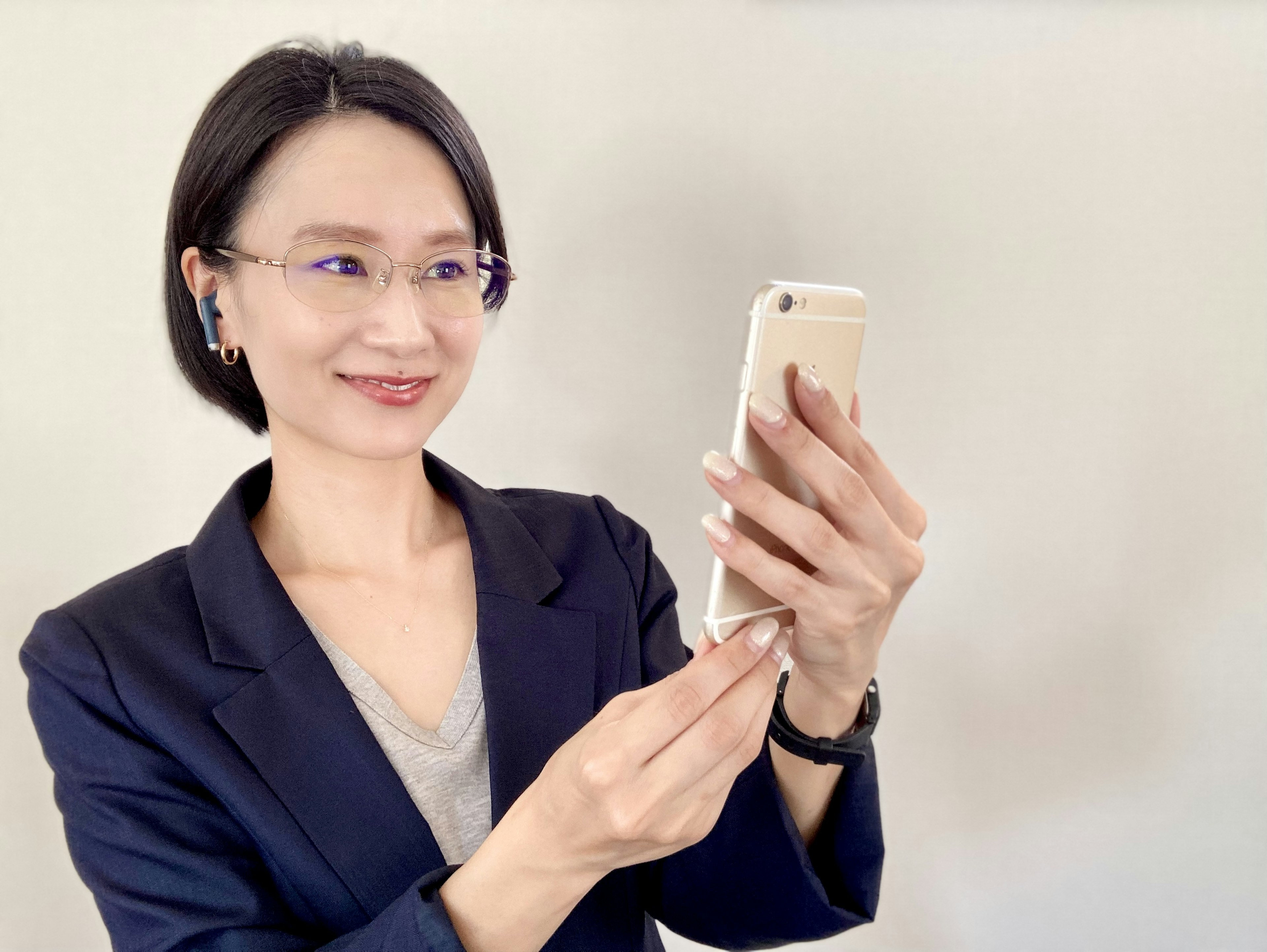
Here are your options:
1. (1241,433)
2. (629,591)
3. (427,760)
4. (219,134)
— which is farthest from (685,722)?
(1241,433)

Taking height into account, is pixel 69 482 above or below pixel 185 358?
below

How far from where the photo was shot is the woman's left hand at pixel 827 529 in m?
0.88

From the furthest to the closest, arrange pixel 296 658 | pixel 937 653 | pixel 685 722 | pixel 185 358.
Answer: pixel 937 653 → pixel 185 358 → pixel 296 658 → pixel 685 722

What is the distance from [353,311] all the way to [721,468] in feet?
1.80

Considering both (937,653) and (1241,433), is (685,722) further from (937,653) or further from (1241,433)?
(1241,433)

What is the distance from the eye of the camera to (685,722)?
0.87 meters

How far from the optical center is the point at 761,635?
3.13ft

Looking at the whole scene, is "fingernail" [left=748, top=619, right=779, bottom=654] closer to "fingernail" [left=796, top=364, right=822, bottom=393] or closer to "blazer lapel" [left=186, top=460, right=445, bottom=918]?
"fingernail" [left=796, top=364, right=822, bottom=393]

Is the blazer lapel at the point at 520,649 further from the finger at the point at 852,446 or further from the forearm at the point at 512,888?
the finger at the point at 852,446

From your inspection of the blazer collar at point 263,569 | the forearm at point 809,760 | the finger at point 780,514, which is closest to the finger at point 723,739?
the finger at point 780,514

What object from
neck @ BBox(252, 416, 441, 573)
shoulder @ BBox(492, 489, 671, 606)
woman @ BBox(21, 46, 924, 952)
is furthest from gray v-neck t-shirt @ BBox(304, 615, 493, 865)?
shoulder @ BBox(492, 489, 671, 606)

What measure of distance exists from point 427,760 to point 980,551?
1155mm

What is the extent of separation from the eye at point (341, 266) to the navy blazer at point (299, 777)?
0.36m

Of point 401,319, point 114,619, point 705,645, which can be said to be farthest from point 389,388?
point 705,645
